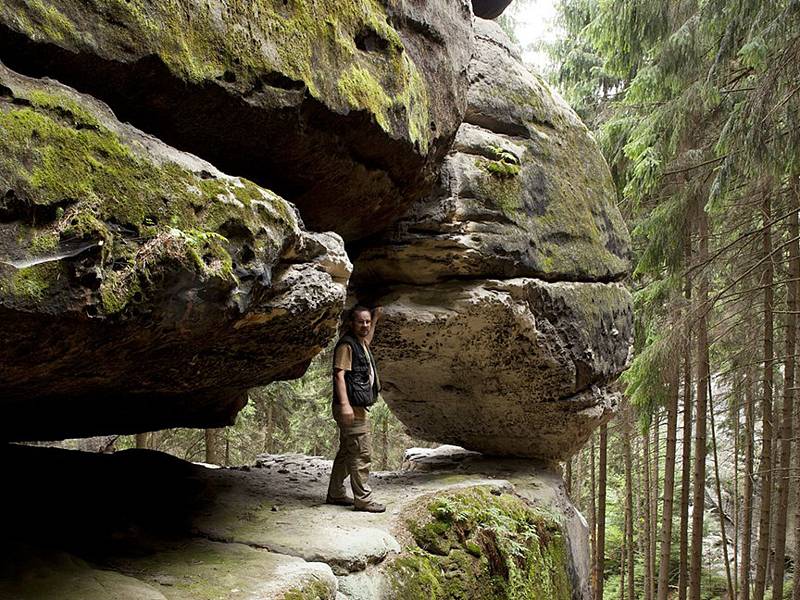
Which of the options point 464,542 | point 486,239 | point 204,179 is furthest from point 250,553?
point 486,239

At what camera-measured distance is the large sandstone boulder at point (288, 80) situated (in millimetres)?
3389

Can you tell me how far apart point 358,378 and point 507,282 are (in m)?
2.24

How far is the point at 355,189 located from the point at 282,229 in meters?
1.70

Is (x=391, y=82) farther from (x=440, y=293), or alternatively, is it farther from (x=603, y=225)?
(x=603, y=225)

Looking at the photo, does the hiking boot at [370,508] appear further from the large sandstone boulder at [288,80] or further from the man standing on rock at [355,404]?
the large sandstone boulder at [288,80]

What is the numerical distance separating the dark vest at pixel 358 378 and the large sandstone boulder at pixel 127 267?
1.02 meters

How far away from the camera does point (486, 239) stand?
23.1ft

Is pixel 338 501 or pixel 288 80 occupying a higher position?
pixel 288 80

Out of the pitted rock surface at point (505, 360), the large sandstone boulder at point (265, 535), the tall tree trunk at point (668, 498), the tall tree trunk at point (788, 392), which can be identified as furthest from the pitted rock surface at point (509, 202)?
the tall tree trunk at point (668, 498)

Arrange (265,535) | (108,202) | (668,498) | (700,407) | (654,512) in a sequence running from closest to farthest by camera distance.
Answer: (108,202)
(265,535)
(700,407)
(668,498)
(654,512)

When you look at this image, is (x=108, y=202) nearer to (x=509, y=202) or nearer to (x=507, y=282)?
(x=507, y=282)

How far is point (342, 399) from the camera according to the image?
5816mm

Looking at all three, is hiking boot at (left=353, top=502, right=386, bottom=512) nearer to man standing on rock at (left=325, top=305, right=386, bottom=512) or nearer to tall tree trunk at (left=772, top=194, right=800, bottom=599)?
man standing on rock at (left=325, top=305, right=386, bottom=512)

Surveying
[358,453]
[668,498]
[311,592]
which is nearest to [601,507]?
[668,498]
